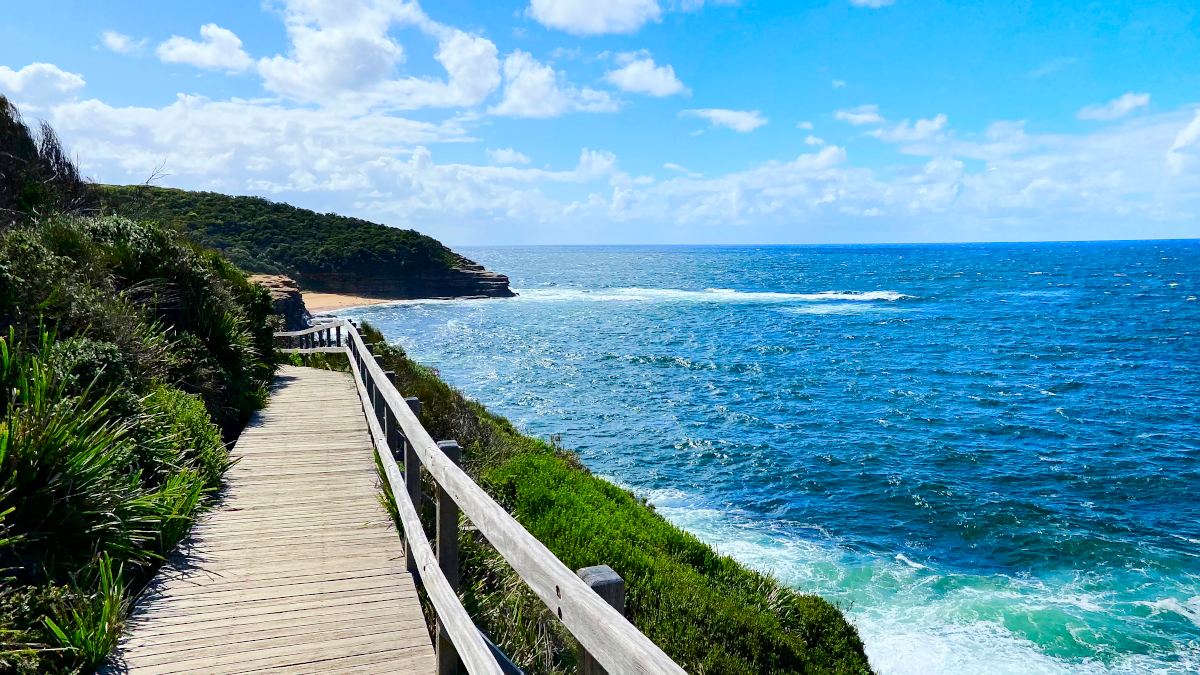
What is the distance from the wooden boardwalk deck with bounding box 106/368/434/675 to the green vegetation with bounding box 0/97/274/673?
258 millimetres

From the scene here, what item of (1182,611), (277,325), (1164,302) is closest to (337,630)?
(1182,611)

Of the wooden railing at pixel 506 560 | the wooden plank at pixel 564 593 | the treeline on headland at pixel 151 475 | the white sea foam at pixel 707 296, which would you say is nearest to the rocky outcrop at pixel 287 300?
the treeline on headland at pixel 151 475

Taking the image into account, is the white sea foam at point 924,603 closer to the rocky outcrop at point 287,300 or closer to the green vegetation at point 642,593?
the green vegetation at point 642,593

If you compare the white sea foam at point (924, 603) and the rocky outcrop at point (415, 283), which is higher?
the rocky outcrop at point (415, 283)

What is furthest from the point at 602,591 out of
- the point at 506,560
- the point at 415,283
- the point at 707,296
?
the point at 707,296

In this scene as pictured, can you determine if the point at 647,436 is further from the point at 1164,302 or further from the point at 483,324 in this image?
the point at 1164,302

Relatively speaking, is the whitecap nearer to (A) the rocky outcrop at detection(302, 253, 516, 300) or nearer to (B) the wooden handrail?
(B) the wooden handrail

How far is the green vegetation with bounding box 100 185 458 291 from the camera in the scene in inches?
2761

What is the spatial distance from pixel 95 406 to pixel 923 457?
1995 cm

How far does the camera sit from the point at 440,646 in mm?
3961

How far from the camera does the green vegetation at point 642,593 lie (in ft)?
19.4

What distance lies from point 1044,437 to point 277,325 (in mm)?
23525

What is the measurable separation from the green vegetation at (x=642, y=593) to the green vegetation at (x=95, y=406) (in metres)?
2.43

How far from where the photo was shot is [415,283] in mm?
77312
